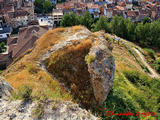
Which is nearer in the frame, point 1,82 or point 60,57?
point 1,82

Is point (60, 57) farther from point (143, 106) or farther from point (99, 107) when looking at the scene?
point (143, 106)

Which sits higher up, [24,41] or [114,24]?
[114,24]

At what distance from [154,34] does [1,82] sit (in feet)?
130

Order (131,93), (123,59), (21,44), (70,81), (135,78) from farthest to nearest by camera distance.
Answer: (21,44) < (123,59) < (135,78) < (131,93) < (70,81)

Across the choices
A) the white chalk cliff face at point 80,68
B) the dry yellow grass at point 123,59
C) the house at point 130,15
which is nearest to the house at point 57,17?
the house at point 130,15

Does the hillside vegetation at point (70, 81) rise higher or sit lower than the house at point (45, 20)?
lower

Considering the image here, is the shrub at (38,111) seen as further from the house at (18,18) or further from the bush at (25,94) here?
the house at (18,18)

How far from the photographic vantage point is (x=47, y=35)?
660 inches

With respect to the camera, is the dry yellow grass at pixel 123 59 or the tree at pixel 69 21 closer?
the dry yellow grass at pixel 123 59

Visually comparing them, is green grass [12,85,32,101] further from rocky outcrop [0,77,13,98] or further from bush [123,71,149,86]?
bush [123,71,149,86]

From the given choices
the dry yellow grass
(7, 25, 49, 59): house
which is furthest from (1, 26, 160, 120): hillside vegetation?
(7, 25, 49, 59): house

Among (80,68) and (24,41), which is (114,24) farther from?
(80,68)

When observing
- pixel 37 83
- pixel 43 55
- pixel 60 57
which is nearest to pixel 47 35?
pixel 43 55

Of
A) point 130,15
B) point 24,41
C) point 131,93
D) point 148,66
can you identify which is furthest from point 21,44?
point 130,15
